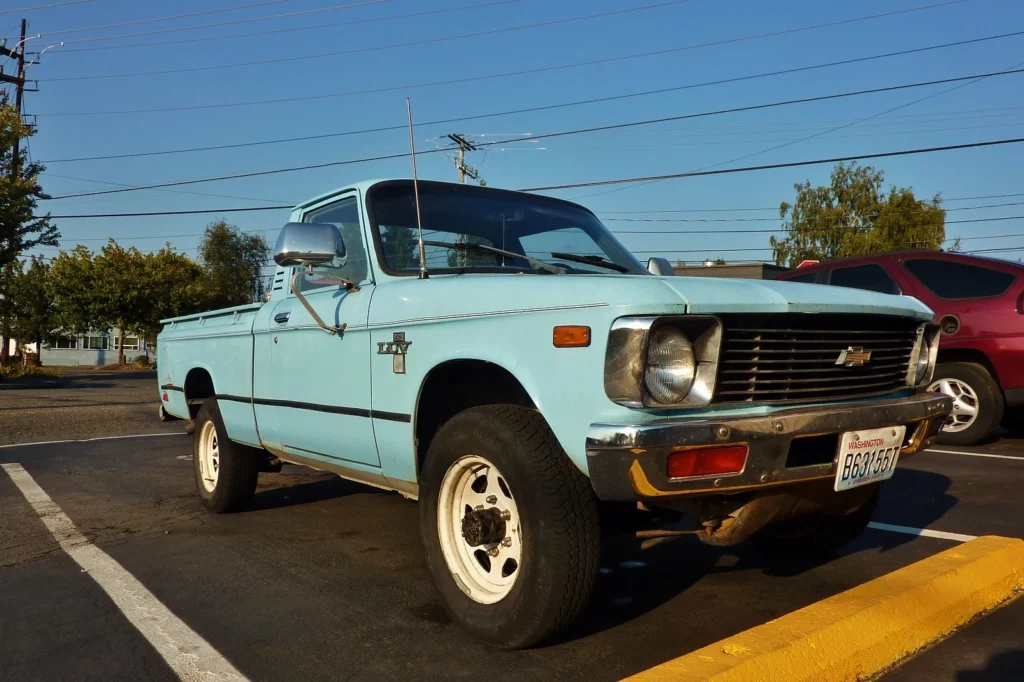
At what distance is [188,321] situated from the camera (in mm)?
5914

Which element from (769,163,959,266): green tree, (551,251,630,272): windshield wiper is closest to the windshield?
(551,251,630,272): windshield wiper

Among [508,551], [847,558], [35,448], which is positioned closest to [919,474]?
[847,558]

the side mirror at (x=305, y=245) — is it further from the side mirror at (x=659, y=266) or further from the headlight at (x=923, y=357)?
the headlight at (x=923, y=357)

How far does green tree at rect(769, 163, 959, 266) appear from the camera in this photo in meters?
42.7

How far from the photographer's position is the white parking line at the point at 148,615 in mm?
2869

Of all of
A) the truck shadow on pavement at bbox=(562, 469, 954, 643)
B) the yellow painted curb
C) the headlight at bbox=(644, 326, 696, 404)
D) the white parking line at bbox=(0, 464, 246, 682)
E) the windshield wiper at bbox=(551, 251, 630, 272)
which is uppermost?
the windshield wiper at bbox=(551, 251, 630, 272)

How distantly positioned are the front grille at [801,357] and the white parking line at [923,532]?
64.5 inches

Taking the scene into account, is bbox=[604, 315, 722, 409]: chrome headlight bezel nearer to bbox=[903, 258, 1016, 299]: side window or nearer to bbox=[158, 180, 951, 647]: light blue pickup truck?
bbox=[158, 180, 951, 647]: light blue pickup truck

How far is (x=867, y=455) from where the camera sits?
292 cm

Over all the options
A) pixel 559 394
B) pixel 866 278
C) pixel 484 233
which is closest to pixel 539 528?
pixel 559 394

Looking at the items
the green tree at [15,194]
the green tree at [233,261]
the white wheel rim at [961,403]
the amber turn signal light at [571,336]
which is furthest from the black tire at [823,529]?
the green tree at [233,261]

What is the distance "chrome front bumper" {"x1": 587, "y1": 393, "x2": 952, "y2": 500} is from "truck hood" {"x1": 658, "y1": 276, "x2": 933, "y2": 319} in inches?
13.5

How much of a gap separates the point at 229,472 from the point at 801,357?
3701mm

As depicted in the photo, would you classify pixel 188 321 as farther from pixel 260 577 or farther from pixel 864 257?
pixel 864 257
